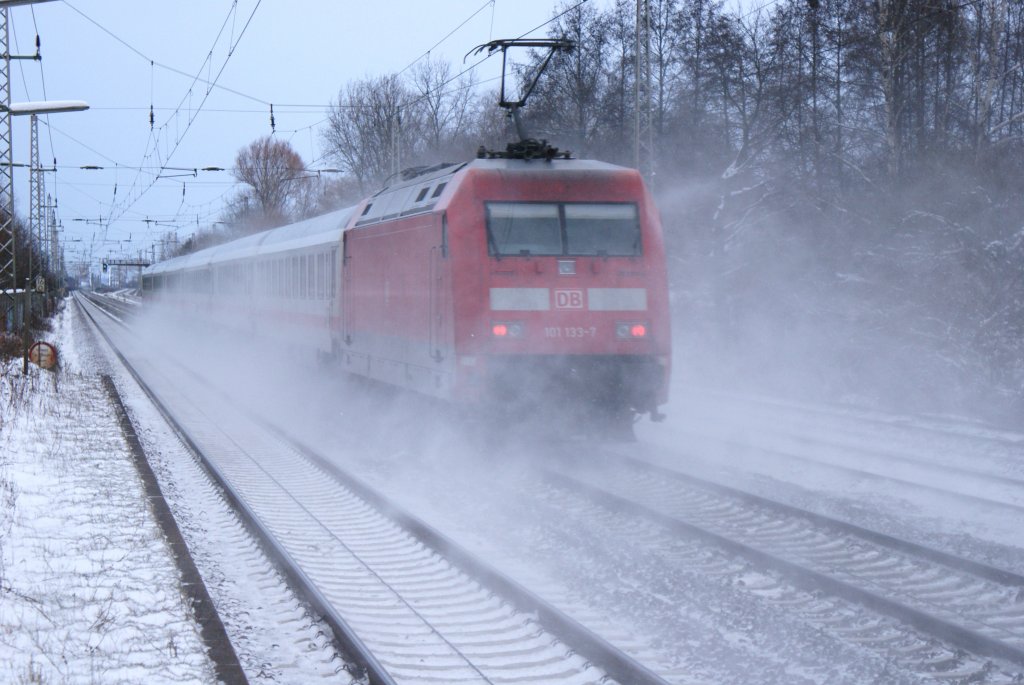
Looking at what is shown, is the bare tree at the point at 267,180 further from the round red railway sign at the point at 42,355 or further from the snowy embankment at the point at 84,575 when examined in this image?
the snowy embankment at the point at 84,575

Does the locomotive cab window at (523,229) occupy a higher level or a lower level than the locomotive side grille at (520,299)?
higher

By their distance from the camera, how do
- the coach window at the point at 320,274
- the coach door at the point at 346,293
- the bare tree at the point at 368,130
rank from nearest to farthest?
the coach door at the point at 346,293
the coach window at the point at 320,274
the bare tree at the point at 368,130

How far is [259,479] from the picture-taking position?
11.5 m

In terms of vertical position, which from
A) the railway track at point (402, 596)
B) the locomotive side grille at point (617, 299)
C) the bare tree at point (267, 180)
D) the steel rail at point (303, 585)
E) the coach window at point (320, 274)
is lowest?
the railway track at point (402, 596)

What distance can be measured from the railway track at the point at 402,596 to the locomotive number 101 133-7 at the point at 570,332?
8.43 feet

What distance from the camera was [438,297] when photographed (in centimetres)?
1184

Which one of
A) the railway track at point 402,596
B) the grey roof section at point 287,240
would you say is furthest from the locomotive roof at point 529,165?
the grey roof section at point 287,240

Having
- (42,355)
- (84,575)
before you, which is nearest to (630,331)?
(84,575)

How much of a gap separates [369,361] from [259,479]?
13.1 feet

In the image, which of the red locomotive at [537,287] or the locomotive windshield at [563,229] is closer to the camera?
the red locomotive at [537,287]

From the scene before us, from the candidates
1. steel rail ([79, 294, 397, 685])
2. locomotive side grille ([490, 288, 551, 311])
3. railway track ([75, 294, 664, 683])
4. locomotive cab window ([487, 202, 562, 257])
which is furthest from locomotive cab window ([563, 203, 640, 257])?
steel rail ([79, 294, 397, 685])

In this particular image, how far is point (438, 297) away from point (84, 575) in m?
5.54

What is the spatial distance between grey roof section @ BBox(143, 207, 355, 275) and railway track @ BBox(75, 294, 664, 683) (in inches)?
270

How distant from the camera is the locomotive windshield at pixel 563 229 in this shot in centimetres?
1162
